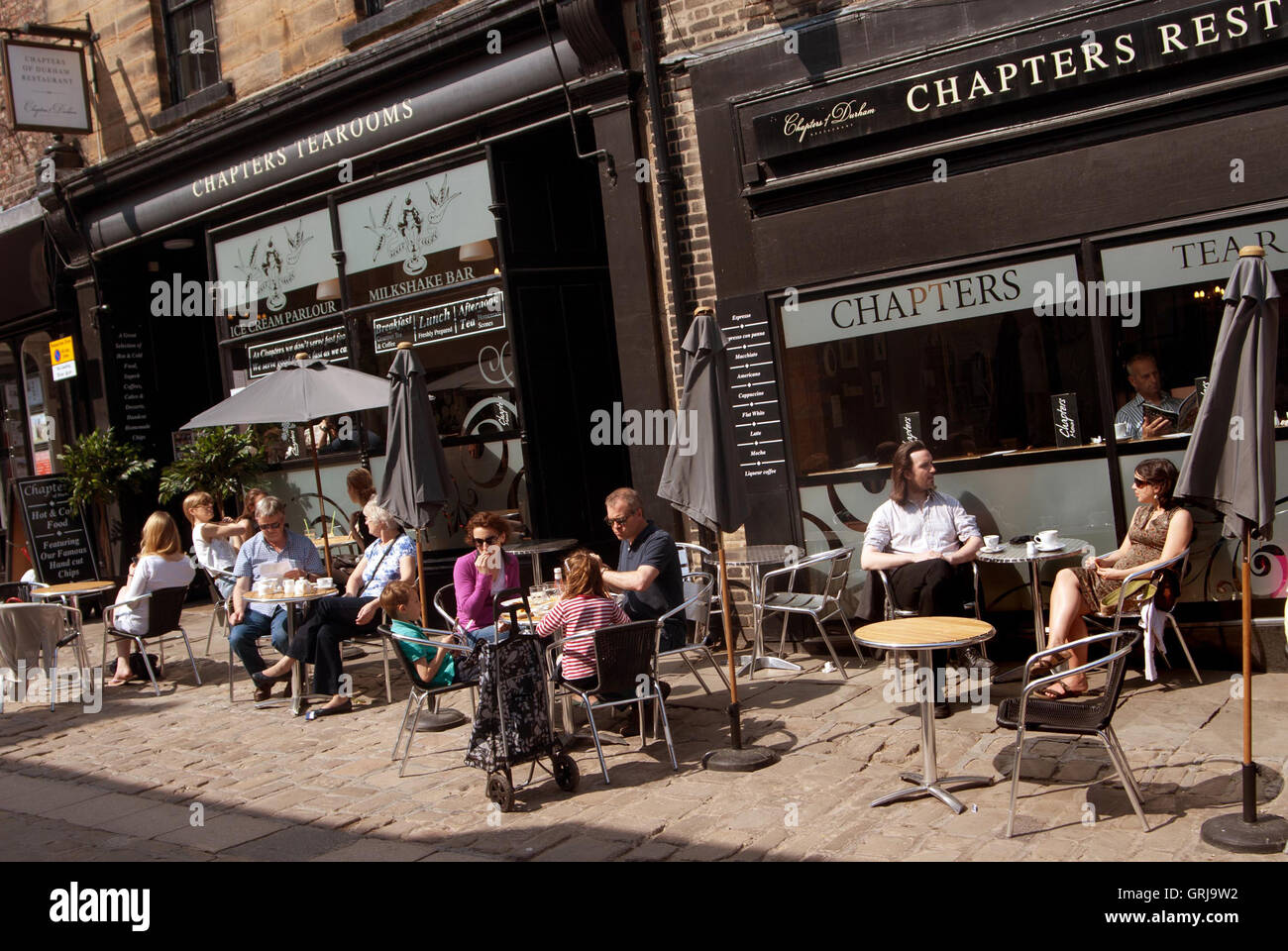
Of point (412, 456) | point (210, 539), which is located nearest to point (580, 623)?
point (412, 456)

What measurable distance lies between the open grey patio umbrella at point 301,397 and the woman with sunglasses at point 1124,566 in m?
5.02

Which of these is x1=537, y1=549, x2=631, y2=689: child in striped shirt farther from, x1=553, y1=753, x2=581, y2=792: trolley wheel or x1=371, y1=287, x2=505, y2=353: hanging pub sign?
x1=371, y1=287, x2=505, y2=353: hanging pub sign

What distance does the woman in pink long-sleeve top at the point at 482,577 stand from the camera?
7.24 metres

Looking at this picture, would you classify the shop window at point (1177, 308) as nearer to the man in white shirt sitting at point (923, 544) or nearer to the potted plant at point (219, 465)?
the man in white shirt sitting at point (923, 544)

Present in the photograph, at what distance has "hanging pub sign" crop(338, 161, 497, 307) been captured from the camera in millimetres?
10336

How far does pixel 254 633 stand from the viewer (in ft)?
28.4

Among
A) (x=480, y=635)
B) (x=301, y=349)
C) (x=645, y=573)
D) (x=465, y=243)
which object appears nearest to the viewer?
(x=645, y=573)

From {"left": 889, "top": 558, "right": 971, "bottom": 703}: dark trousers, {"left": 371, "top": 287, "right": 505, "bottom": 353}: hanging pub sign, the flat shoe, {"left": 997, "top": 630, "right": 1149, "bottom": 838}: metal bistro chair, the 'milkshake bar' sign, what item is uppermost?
the 'milkshake bar' sign

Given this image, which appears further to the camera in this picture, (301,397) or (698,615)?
(301,397)

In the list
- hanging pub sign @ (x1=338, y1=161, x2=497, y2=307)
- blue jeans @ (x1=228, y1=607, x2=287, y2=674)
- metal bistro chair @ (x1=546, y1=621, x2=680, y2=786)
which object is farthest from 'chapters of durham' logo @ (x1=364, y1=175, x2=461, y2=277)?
metal bistro chair @ (x1=546, y1=621, x2=680, y2=786)

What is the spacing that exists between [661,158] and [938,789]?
216 inches

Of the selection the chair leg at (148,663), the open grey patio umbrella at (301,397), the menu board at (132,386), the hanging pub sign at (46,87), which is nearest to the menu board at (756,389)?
the open grey patio umbrella at (301,397)

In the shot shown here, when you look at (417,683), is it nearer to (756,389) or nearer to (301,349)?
(756,389)

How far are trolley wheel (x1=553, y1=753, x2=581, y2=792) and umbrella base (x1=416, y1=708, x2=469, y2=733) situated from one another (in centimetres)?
181
